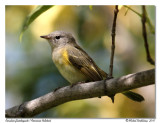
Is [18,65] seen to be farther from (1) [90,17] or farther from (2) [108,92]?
(2) [108,92]

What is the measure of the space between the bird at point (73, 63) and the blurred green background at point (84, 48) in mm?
87

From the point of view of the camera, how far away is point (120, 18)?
7.73ft

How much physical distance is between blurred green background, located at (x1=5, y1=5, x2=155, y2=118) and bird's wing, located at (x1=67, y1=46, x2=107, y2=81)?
0.16m

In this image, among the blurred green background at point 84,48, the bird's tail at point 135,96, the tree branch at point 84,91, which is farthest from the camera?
Answer: the blurred green background at point 84,48

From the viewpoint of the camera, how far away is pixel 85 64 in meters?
2.24

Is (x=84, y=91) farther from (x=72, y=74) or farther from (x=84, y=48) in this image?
(x=84, y=48)

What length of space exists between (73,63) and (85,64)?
0.29 ft

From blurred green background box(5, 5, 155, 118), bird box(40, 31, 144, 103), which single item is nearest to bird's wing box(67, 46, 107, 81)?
bird box(40, 31, 144, 103)

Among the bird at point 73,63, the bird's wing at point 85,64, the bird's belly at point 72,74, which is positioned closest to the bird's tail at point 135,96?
the bird at point 73,63

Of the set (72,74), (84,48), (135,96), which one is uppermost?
(84,48)

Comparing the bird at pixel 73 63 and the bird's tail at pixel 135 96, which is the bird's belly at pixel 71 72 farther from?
the bird's tail at pixel 135 96

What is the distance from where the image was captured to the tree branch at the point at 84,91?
5.27ft

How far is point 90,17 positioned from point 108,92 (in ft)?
3.61

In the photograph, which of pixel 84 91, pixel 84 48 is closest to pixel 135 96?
pixel 84 91
